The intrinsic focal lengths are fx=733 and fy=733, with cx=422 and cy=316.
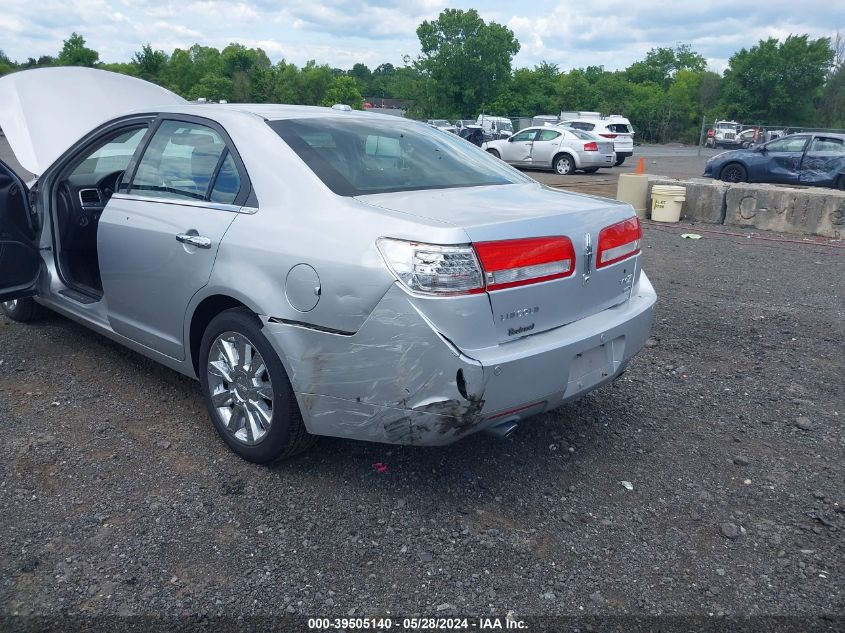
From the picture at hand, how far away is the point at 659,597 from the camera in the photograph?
2.60m

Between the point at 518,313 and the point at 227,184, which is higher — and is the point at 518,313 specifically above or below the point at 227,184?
below

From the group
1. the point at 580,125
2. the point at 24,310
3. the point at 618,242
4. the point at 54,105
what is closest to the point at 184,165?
the point at 618,242

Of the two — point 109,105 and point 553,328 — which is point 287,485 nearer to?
point 553,328

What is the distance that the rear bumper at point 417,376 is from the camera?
2693 millimetres

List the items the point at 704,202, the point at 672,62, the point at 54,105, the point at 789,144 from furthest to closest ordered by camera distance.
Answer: the point at 672,62
the point at 789,144
the point at 704,202
the point at 54,105

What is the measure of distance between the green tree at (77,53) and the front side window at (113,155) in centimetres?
7116

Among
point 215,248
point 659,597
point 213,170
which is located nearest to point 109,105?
point 213,170

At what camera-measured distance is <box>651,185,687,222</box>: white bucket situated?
439 inches

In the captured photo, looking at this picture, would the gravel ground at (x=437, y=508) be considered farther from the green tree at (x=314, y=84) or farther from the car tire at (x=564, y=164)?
the green tree at (x=314, y=84)

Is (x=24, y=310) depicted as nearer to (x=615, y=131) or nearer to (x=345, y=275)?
(x=345, y=275)

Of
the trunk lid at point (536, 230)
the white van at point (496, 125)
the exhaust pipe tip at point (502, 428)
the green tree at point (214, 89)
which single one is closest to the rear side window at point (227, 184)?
the trunk lid at point (536, 230)

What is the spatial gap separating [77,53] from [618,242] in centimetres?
7986

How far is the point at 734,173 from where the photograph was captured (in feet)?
56.3

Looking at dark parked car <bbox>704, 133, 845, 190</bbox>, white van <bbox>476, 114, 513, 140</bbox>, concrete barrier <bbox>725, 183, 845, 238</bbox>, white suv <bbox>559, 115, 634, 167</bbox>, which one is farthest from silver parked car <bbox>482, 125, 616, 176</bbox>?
white van <bbox>476, 114, 513, 140</bbox>
